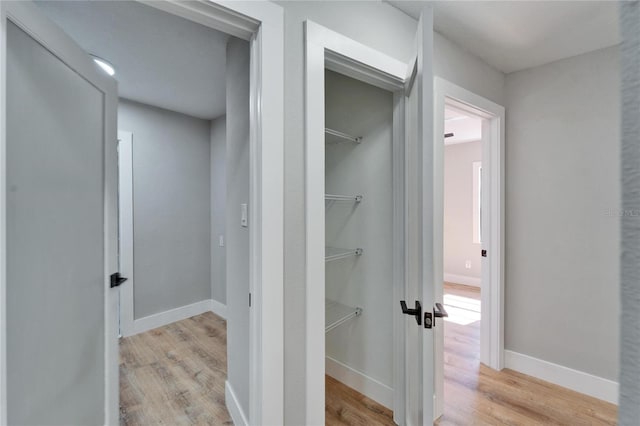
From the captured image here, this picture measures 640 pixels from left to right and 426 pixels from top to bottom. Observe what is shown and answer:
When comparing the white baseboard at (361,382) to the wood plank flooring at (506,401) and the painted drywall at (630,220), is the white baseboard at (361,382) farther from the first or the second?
the painted drywall at (630,220)

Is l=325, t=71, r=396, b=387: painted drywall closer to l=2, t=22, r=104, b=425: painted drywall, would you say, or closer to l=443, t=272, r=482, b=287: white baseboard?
l=2, t=22, r=104, b=425: painted drywall

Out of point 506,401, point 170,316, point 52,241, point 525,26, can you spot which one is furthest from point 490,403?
point 170,316

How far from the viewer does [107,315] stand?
4.80ft

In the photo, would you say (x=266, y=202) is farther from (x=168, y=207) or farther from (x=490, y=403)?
(x=168, y=207)

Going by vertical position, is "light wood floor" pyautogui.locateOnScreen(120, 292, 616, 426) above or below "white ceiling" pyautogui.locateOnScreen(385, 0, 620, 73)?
below

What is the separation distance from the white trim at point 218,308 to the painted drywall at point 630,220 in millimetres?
3540

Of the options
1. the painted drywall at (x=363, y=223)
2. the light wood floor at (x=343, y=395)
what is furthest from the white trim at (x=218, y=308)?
the painted drywall at (x=363, y=223)

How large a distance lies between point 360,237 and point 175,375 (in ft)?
5.87

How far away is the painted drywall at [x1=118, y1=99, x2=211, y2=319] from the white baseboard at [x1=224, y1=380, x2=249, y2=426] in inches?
65.1

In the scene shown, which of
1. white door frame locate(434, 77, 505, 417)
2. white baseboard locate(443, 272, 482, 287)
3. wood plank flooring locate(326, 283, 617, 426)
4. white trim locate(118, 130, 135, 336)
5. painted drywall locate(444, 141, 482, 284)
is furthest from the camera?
painted drywall locate(444, 141, 482, 284)

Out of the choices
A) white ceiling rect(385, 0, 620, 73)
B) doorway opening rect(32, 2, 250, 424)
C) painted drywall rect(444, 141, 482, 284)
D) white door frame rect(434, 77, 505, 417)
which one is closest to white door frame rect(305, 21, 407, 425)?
doorway opening rect(32, 2, 250, 424)

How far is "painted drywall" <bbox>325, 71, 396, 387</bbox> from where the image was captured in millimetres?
1941

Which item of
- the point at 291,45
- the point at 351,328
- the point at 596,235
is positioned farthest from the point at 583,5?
the point at 351,328

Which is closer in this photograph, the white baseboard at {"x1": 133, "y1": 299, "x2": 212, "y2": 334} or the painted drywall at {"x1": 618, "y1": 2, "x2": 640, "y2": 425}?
the painted drywall at {"x1": 618, "y1": 2, "x2": 640, "y2": 425}
